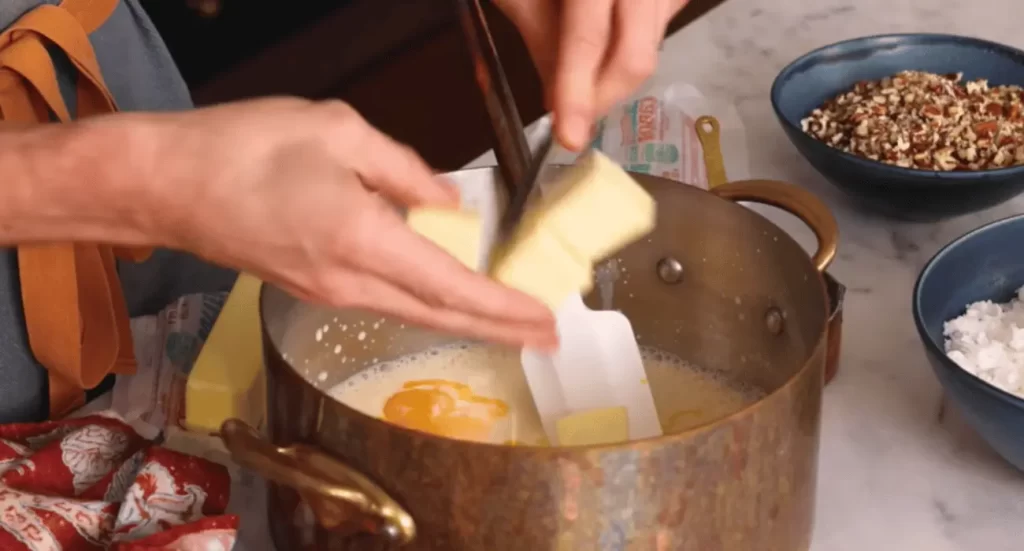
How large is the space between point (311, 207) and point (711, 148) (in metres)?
0.58

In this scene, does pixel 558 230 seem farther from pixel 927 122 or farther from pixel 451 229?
pixel 927 122

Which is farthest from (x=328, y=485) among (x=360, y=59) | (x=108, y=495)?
(x=360, y=59)

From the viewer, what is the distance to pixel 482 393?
76cm

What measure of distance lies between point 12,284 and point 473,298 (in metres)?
0.47

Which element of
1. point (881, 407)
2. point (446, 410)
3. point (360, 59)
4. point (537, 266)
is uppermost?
point (537, 266)

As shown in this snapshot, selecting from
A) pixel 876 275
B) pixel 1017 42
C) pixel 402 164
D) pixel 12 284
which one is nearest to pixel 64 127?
pixel 402 164

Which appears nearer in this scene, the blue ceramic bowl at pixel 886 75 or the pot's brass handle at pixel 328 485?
→ the pot's brass handle at pixel 328 485

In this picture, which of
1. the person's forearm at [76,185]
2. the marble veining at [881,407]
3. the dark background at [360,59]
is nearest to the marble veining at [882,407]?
the marble veining at [881,407]

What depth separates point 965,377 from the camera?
26.5 inches

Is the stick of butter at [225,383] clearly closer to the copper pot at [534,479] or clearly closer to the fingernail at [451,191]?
the copper pot at [534,479]

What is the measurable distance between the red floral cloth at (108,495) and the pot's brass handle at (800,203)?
0.37m

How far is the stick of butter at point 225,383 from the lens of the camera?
2.42ft

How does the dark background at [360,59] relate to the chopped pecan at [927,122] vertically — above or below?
below

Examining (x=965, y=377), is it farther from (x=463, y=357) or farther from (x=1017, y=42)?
(x=1017, y=42)
